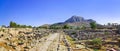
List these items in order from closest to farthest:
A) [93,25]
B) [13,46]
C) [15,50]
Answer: [15,50]
[13,46]
[93,25]

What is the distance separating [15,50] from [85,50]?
1048 cm

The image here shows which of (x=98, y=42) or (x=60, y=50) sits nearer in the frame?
(x=60, y=50)

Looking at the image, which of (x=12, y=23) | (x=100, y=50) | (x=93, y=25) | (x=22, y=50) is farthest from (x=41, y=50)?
(x=93, y=25)

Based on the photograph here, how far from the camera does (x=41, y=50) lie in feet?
108

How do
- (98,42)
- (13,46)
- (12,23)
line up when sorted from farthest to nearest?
(12,23)
(98,42)
(13,46)

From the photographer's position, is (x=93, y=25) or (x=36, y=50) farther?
(x=93, y=25)

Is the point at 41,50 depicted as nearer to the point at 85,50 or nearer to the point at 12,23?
the point at 85,50

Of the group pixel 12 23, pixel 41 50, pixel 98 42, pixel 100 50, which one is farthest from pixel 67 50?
pixel 12 23

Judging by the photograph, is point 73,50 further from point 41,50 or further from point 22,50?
point 22,50

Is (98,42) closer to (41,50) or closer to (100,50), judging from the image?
(100,50)

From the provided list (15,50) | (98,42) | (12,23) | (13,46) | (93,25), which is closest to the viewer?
(15,50)

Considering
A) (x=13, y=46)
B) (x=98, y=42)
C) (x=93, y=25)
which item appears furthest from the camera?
(x=93, y=25)

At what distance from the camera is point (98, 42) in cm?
4447

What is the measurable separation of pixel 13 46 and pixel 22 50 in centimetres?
293
